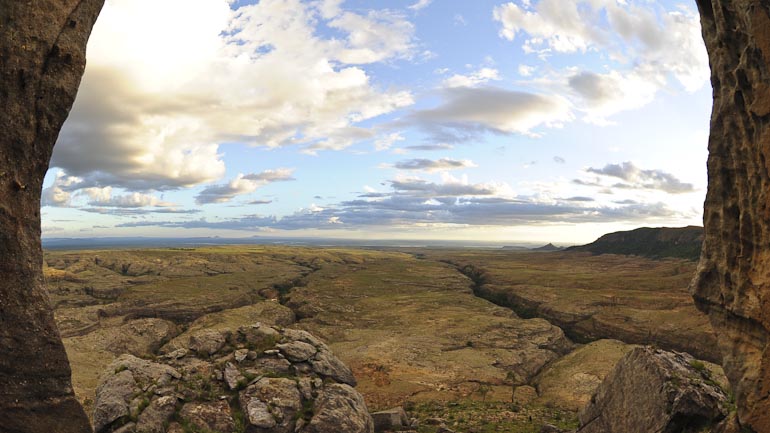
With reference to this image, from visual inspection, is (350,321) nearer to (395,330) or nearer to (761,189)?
(395,330)

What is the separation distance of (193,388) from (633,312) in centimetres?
9707

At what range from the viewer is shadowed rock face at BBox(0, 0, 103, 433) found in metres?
15.7

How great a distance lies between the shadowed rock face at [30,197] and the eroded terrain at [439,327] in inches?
1096

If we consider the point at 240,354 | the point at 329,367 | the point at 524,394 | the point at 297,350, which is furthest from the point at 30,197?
the point at 524,394

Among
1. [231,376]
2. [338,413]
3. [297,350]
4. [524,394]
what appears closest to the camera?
[338,413]

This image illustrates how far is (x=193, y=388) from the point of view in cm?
3180

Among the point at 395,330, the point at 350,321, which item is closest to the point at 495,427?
the point at 395,330

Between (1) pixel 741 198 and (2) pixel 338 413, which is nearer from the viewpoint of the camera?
(1) pixel 741 198

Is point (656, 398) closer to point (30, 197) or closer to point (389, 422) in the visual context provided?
point (389, 422)

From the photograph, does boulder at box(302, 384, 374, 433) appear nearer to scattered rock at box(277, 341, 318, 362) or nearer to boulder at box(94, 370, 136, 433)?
scattered rock at box(277, 341, 318, 362)

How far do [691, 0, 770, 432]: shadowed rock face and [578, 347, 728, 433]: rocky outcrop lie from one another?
2941 millimetres

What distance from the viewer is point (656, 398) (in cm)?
2252

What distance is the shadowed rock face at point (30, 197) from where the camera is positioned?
15.7m

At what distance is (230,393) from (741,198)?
107ft
